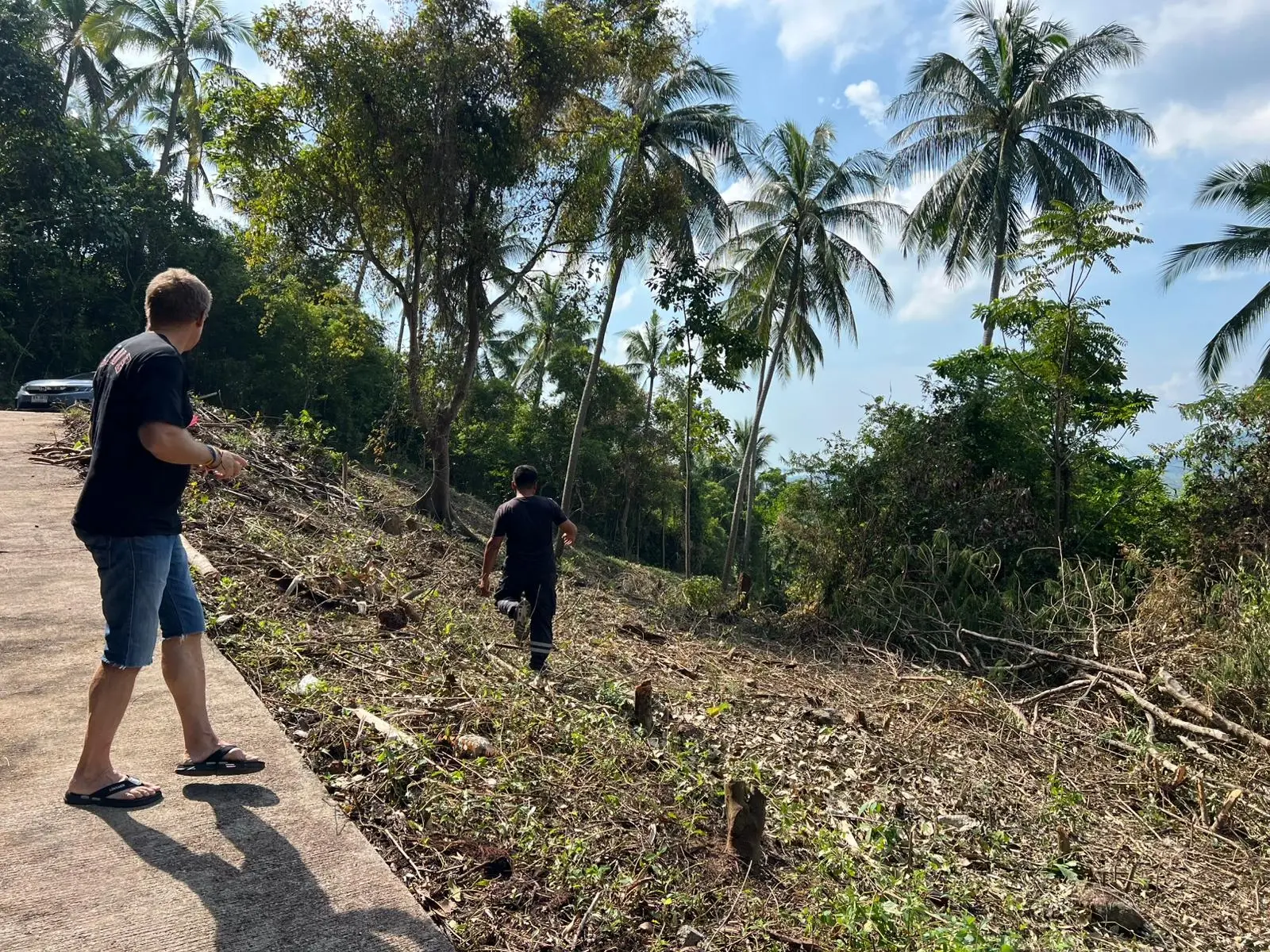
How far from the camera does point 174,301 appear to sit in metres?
2.79

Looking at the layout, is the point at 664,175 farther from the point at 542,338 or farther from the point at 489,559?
the point at 542,338

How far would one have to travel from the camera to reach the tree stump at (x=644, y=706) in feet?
14.9

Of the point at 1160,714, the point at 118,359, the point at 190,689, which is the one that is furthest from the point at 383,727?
the point at 1160,714

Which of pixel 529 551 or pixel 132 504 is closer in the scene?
pixel 132 504

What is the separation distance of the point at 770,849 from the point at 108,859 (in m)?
2.35

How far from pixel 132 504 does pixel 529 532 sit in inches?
123

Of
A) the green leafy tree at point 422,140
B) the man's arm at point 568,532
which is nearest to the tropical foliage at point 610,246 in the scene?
the green leafy tree at point 422,140

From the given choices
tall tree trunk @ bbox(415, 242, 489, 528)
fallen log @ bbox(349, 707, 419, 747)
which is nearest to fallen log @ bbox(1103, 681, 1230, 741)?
fallen log @ bbox(349, 707, 419, 747)

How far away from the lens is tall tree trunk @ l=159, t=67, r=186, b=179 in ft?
85.4

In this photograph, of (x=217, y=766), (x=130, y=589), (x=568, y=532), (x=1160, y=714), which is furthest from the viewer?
(x=1160, y=714)

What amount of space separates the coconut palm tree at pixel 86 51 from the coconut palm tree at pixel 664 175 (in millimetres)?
17691

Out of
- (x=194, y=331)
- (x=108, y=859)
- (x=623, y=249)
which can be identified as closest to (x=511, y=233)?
(x=623, y=249)

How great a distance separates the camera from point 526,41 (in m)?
11.8

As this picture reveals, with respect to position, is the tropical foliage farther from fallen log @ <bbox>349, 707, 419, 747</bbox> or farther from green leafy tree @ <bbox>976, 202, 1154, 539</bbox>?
fallen log @ <bbox>349, 707, 419, 747</bbox>
